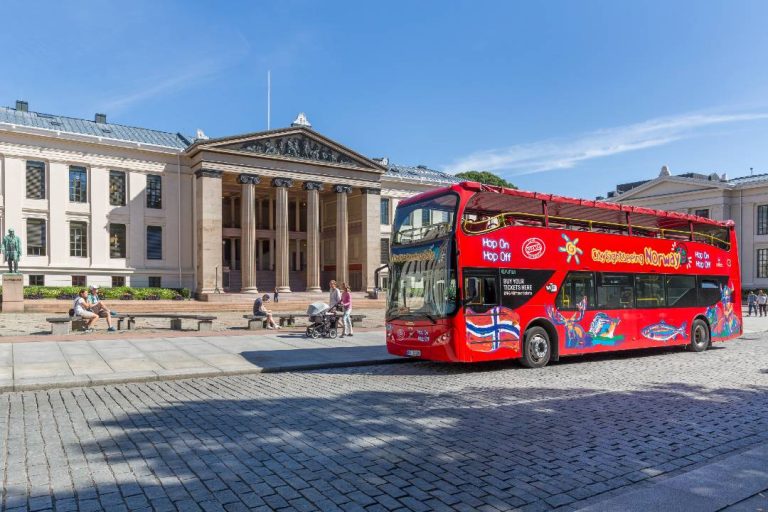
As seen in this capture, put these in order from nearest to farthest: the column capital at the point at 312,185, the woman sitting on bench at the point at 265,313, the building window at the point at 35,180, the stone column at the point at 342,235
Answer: the woman sitting on bench at the point at 265,313
the building window at the point at 35,180
the column capital at the point at 312,185
the stone column at the point at 342,235

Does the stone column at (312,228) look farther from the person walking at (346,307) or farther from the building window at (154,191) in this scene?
the person walking at (346,307)

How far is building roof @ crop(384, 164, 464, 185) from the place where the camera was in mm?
57750

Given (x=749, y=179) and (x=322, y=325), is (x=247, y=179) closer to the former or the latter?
(x=322, y=325)

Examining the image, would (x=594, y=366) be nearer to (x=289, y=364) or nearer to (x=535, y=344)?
(x=535, y=344)

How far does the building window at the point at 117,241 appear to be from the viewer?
42750 mm

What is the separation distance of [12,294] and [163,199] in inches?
696

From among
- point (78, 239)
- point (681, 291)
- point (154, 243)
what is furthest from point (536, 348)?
point (78, 239)

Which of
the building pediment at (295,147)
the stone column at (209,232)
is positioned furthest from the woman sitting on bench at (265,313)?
the building pediment at (295,147)

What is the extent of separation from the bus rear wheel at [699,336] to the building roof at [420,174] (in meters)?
40.4

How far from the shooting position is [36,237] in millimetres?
40062

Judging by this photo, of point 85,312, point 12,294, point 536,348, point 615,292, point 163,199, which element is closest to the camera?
point 536,348

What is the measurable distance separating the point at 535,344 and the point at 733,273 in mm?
9838

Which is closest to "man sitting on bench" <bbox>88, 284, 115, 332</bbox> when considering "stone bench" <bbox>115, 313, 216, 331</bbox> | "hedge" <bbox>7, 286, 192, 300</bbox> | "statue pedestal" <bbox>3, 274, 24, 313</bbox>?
"stone bench" <bbox>115, 313, 216, 331</bbox>

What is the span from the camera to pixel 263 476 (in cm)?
538
